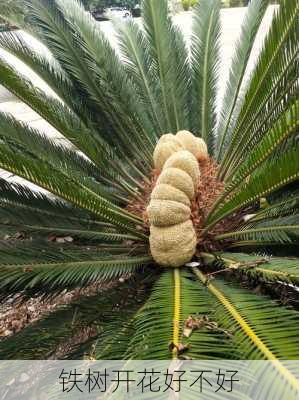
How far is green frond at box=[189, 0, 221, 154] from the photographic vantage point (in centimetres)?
354

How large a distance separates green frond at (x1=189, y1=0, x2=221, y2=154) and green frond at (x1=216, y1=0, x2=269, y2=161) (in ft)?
0.39

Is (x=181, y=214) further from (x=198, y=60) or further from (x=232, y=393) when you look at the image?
(x=198, y=60)

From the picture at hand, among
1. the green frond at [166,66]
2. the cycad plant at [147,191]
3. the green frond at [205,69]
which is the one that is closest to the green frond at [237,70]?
the cycad plant at [147,191]

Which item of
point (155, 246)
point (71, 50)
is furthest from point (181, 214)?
point (71, 50)

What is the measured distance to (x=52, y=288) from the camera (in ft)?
6.46

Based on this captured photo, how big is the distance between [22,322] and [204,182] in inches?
60.7

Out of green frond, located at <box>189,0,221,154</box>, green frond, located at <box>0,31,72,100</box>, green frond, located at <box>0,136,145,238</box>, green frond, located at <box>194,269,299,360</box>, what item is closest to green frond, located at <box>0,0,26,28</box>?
green frond, located at <box>0,31,72,100</box>

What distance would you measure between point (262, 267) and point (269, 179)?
380mm

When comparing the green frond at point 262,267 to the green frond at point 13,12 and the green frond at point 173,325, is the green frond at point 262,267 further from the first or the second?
the green frond at point 13,12

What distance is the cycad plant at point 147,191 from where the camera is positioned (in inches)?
63.4

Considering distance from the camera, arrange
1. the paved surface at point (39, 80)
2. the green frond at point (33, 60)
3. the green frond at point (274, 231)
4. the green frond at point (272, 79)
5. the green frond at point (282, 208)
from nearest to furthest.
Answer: the green frond at point (274, 231)
the green frond at point (282, 208)
the green frond at point (272, 79)
the green frond at point (33, 60)
the paved surface at point (39, 80)

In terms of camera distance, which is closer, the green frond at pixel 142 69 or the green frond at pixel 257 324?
the green frond at pixel 257 324

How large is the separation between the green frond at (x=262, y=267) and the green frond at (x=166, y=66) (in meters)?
1.62

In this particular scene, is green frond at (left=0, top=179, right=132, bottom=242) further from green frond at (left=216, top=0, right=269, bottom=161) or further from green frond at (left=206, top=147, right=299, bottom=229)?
green frond at (left=216, top=0, right=269, bottom=161)
